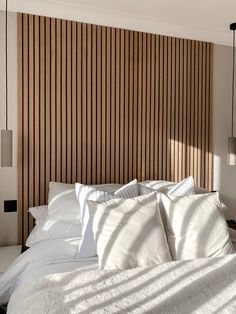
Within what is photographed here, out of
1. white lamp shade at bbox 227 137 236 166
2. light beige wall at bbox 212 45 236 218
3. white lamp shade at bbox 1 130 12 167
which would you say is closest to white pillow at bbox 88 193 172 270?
white lamp shade at bbox 1 130 12 167

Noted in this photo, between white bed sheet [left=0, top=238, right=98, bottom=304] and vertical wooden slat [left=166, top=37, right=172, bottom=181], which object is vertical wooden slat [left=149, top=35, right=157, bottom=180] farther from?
white bed sheet [left=0, top=238, right=98, bottom=304]

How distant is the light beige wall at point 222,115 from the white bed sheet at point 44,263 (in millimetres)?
1772

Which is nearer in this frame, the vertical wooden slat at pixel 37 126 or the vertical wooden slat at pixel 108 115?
the vertical wooden slat at pixel 37 126

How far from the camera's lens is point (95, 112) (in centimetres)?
270

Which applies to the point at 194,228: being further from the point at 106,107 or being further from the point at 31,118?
the point at 31,118

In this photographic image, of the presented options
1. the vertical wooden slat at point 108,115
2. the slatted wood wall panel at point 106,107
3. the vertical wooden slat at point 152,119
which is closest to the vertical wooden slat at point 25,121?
the slatted wood wall panel at point 106,107

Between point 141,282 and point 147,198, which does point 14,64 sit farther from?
point 141,282

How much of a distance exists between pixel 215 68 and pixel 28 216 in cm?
231

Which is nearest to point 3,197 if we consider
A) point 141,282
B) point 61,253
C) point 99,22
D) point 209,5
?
point 61,253

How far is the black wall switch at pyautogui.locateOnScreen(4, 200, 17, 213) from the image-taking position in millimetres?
2459

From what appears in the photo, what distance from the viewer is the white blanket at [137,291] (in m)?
1.25

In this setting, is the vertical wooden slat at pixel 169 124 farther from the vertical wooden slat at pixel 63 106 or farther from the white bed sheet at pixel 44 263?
the white bed sheet at pixel 44 263

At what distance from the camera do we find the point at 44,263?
1784 millimetres

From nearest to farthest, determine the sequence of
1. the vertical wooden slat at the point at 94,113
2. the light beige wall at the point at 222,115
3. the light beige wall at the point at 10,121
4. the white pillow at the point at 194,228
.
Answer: the white pillow at the point at 194,228
the light beige wall at the point at 10,121
the vertical wooden slat at the point at 94,113
the light beige wall at the point at 222,115
